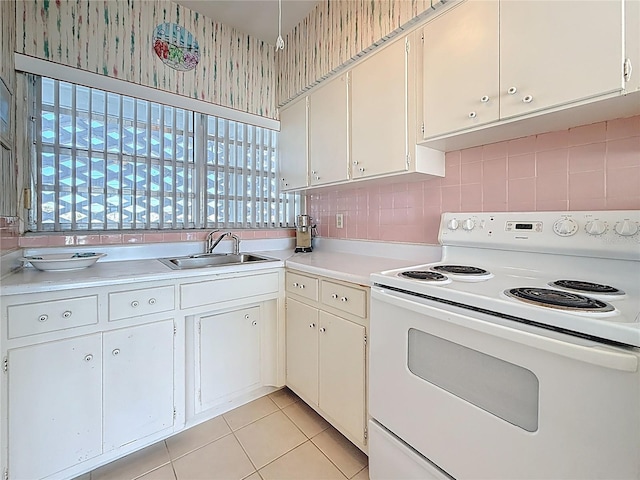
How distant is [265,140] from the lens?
247cm

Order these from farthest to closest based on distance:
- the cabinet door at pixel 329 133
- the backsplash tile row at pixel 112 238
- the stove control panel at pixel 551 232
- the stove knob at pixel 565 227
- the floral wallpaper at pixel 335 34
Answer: the cabinet door at pixel 329 133 < the backsplash tile row at pixel 112 238 < the floral wallpaper at pixel 335 34 < the stove knob at pixel 565 227 < the stove control panel at pixel 551 232

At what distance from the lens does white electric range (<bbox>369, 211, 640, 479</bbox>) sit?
658 mm

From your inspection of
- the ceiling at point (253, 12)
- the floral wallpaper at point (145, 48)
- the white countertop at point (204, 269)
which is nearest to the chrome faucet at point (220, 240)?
the white countertop at point (204, 269)

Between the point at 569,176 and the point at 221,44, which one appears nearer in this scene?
the point at 569,176

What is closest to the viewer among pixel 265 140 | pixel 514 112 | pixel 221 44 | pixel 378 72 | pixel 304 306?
pixel 514 112

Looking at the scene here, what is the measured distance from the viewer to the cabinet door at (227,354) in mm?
1639

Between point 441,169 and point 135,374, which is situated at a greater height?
point 441,169

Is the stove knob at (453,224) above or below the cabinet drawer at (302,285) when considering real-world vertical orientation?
above

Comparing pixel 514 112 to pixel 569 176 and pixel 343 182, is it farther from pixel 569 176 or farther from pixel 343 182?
pixel 343 182

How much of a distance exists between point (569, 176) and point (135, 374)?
213 centimetres

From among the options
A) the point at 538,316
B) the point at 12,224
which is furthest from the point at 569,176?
the point at 12,224

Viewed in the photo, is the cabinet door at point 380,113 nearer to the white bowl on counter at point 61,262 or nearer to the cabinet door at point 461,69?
the cabinet door at point 461,69

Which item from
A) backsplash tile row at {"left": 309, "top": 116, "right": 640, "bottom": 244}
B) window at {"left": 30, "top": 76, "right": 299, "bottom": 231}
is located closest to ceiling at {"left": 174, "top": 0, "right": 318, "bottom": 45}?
window at {"left": 30, "top": 76, "right": 299, "bottom": 231}

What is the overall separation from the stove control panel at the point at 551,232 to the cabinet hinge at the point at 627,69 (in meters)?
0.43
